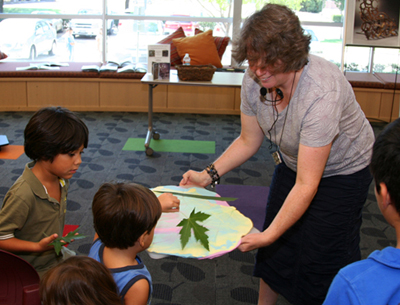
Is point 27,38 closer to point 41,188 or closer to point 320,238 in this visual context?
point 41,188

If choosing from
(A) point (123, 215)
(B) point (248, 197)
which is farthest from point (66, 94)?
(A) point (123, 215)

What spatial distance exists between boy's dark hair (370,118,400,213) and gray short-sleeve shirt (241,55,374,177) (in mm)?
445

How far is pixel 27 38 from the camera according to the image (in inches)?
241

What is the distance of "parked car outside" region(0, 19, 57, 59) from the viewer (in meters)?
6.05

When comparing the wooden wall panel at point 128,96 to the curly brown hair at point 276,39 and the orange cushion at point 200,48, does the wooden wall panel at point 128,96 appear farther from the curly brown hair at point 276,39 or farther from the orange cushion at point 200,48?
the curly brown hair at point 276,39

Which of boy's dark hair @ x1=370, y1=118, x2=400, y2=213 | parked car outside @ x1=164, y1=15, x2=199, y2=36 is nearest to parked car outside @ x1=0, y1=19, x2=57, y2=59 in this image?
parked car outside @ x1=164, y1=15, x2=199, y2=36

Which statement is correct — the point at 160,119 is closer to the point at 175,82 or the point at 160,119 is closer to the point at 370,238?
the point at 175,82

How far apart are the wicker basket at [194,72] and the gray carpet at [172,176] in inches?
30.2

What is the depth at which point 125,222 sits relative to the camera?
1.14 metres

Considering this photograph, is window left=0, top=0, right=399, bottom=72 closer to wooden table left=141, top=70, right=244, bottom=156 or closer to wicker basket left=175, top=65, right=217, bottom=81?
wooden table left=141, top=70, right=244, bottom=156

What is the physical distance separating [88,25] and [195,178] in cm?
513

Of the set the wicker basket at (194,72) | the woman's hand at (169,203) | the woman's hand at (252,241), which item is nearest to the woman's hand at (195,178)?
the woman's hand at (169,203)

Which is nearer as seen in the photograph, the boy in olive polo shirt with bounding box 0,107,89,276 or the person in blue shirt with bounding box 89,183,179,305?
the person in blue shirt with bounding box 89,183,179,305

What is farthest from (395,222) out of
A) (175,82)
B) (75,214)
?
(175,82)
